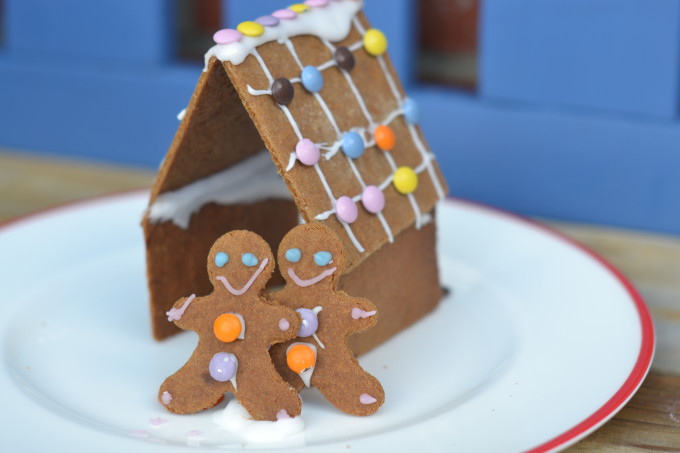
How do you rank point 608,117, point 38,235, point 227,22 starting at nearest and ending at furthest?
point 38,235 → point 608,117 → point 227,22

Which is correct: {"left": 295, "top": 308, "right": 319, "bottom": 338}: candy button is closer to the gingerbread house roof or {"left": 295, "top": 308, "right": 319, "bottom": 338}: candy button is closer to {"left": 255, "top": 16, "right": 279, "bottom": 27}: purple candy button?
the gingerbread house roof

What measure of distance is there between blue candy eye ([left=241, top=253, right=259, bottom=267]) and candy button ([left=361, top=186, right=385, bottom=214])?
0.16 meters

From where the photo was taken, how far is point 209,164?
3.92 ft

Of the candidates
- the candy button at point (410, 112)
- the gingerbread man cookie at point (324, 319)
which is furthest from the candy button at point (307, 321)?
the candy button at point (410, 112)

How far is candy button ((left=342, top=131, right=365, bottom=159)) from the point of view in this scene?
1.11 metres

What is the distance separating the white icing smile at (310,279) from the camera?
1.01 m

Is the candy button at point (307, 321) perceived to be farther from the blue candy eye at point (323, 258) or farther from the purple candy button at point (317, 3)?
the purple candy button at point (317, 3)

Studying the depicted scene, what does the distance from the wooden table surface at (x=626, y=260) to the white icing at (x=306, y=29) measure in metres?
0.51

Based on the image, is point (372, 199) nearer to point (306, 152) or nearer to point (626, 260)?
point (306, 152)

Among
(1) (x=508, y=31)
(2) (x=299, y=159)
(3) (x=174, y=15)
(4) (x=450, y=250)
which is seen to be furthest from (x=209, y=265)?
(3) (x=174, y=15)

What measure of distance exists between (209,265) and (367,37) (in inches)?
14.5

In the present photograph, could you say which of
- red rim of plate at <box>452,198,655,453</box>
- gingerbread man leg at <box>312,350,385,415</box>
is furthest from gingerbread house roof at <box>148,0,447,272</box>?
red rim of plate at <box>452,198,655,453</box>

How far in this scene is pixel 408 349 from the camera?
1.22 metres

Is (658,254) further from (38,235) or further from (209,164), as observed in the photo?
(38,235)
